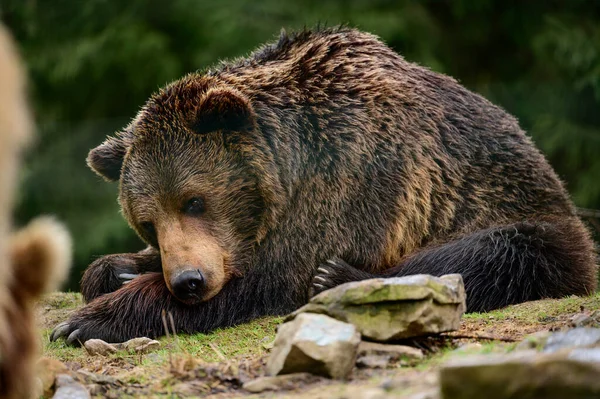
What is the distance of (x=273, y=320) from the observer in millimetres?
5566

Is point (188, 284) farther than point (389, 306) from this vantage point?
Yes

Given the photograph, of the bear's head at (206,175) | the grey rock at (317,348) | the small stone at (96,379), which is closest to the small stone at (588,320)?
the grey rock at (317,348)

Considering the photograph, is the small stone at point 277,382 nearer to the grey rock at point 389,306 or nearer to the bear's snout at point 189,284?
the grey rock at point 389,306

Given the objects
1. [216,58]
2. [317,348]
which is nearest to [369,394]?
[317,348]

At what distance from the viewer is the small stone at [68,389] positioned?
3398 millimetres

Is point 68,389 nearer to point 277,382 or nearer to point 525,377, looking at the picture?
point 277,382

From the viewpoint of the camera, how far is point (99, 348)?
5055 millimetres

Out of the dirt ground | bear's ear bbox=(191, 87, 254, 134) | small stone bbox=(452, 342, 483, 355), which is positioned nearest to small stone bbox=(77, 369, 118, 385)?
the dirt ground

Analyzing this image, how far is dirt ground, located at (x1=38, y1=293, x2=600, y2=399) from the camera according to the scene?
327cm

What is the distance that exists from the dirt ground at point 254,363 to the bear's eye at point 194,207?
2.55 ft

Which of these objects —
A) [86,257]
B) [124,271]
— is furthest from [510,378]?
[86,257]

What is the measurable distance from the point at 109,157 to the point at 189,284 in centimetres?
139

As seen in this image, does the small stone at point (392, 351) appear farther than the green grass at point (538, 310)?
No

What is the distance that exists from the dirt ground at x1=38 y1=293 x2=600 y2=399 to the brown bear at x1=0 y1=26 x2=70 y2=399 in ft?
2.49
